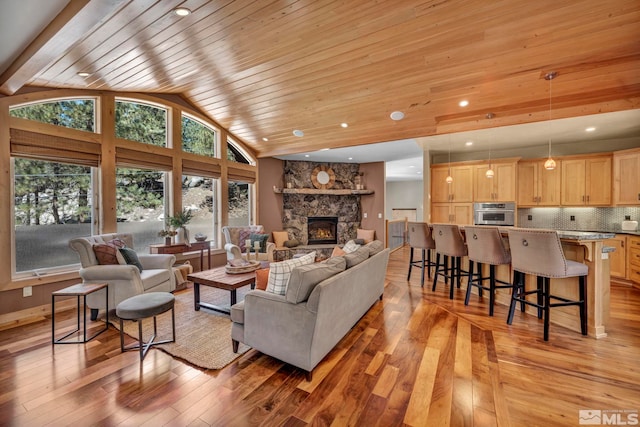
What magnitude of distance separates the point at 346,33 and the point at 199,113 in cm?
367

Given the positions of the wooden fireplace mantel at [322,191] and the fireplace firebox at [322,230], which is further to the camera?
the fireplace firebox at [322,230]

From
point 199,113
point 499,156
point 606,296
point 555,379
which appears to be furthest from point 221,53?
point 499,156

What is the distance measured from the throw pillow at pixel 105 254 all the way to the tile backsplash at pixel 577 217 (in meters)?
7.54

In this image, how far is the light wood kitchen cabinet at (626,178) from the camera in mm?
4422

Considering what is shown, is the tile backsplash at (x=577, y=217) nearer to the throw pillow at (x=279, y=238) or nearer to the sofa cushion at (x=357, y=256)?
the sofa cushion at (x=357, y=256)

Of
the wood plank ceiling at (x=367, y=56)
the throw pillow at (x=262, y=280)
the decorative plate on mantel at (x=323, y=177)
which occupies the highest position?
the wood plank ceiling at (x=367, y=56)

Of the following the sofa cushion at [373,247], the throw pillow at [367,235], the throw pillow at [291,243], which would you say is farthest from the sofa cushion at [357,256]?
the throw pillow at [291,243]

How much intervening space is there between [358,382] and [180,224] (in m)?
4.03

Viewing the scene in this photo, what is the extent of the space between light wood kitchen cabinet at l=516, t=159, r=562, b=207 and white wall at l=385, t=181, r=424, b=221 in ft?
19.0

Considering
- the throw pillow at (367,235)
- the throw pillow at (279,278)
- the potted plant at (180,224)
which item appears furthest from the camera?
the throw pillow at (367,235)

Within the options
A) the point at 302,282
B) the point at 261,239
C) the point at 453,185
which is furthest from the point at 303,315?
the point at 453,185

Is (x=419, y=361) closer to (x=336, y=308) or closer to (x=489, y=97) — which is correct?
(x=336, y=308)

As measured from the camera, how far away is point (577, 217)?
534cm

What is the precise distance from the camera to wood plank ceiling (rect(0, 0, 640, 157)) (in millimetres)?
2414
